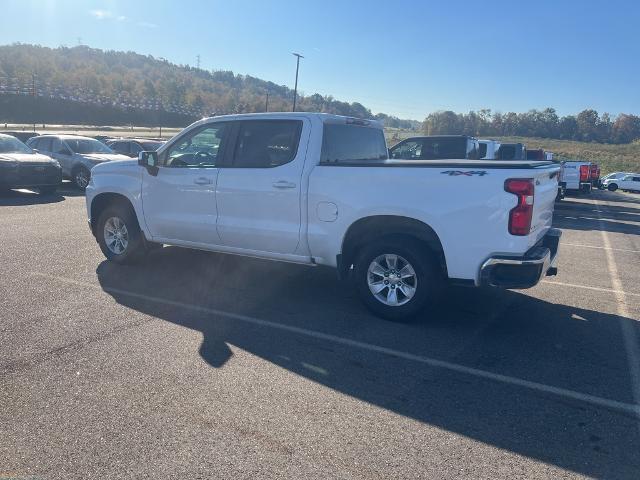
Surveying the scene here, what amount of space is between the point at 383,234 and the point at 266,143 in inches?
70.9

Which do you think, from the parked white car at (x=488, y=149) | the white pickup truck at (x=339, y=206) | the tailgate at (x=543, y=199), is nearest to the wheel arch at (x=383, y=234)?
the white pickup truck at (x=339, y=206)

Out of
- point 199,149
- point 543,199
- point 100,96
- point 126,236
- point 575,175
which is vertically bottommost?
point 126,236

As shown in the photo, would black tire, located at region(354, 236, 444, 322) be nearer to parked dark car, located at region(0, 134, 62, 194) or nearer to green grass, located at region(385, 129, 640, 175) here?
parked dark car, located at region(0, 134, 62, 194)

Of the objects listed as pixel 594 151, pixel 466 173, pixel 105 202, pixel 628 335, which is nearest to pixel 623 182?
pixel 594 151

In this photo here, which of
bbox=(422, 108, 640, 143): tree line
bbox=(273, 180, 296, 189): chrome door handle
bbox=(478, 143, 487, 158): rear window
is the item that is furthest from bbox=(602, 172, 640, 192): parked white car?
bbox=(273, 180, 296, 189): chrome door handle

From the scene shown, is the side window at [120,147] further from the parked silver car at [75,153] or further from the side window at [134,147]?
the parked silver car at [75,153]

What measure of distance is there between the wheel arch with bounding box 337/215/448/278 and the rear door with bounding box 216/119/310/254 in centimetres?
59

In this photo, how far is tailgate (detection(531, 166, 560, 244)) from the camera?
5.25m

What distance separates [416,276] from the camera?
5.59 m

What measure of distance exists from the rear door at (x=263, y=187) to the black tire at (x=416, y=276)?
2.78 ft

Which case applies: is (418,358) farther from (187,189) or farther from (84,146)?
(84,146)

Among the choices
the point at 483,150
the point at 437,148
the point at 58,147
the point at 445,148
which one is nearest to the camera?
the point at 445,148

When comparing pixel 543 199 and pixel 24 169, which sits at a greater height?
pixel 543 199

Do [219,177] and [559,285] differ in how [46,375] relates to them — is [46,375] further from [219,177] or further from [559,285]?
[559,285]
